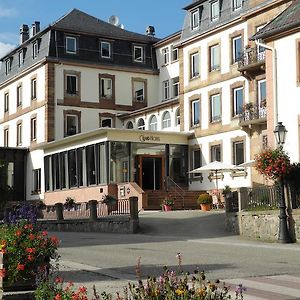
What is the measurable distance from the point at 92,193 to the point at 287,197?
67.8 feet

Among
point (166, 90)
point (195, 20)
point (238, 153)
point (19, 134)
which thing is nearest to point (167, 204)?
point (238, 153)

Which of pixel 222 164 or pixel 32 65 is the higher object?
pixel 32 65

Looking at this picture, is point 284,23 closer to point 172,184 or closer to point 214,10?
point 214,10

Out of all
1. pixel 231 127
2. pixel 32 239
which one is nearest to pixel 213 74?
pixel 231 127

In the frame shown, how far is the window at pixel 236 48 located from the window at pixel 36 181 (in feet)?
62.1

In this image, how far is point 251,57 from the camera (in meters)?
34.5

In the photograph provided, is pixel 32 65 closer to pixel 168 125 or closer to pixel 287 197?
pixel 168 125

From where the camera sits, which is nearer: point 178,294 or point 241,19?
point 178,294

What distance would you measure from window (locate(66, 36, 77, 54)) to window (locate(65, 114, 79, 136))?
5238mm

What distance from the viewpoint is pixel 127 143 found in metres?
39.4

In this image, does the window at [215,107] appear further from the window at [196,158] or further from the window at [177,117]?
the window at [177,117]

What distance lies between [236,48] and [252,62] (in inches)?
150

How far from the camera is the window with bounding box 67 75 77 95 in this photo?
48938mm

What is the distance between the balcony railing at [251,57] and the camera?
33.6 metres
